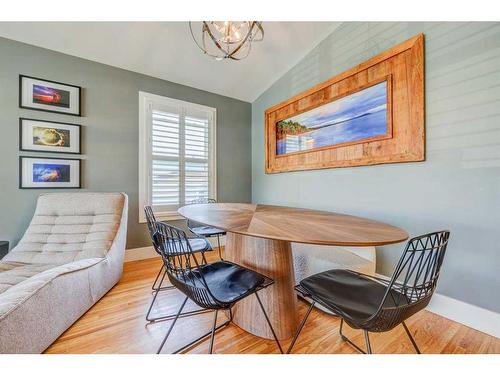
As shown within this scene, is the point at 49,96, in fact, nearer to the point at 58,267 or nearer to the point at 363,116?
the point at 58,267

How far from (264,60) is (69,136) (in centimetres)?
259

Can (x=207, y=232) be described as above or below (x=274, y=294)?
above

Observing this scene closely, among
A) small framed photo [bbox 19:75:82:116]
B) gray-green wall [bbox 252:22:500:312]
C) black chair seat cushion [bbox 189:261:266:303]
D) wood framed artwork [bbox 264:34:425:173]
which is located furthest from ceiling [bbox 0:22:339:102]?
black chair seat cushion [bbox 189:261:266:303]

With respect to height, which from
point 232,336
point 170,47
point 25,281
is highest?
point 170,47

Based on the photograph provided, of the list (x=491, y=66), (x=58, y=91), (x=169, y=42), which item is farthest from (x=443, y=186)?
(x=58, y=91)

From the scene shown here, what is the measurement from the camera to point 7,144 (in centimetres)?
230

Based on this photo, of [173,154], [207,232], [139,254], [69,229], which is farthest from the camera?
[173,154]

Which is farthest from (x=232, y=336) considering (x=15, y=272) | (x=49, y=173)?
(x=49, y=173)

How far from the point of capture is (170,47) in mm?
2680

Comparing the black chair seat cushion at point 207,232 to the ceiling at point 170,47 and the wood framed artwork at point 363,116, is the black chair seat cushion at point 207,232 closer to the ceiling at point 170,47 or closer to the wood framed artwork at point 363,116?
the wood framed artwork at point 363,116

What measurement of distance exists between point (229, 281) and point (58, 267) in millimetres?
1262

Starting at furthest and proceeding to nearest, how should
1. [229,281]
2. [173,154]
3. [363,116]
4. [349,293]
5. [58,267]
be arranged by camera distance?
[173,154]
[363,116]
[58,267]
[229,281]
[349,293]

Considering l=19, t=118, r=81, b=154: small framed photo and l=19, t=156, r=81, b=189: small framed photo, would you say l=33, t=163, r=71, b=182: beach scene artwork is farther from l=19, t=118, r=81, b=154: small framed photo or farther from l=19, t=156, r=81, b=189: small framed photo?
l=19, t=118, r=81, b=154: small framed photo

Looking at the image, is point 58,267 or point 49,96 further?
point 49,96
